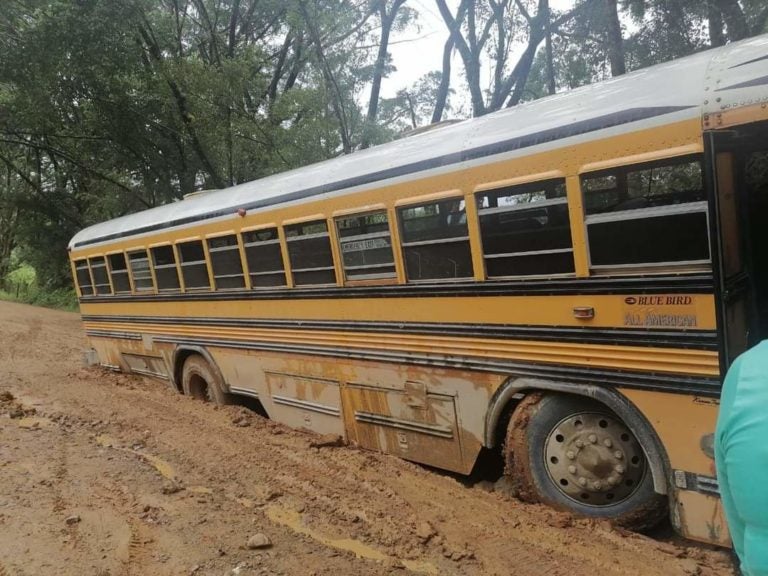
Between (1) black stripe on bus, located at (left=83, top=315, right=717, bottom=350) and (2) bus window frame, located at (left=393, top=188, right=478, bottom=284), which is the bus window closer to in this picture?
(1) black stripe on bus, located at (left=83, top=315, right=717, bottom=350)

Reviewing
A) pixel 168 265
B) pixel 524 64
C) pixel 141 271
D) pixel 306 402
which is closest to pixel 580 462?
pixel 306 402

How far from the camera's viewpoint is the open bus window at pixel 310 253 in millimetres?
5207

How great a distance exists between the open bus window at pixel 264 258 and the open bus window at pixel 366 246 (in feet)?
3.04

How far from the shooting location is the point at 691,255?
3.09 m

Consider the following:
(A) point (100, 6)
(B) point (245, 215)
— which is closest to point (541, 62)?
(A) point (100, 6)

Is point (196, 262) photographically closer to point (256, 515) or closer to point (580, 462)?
point (256, 515)

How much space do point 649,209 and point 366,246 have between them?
2305mm

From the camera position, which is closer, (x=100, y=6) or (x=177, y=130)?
(x=100, y=6)

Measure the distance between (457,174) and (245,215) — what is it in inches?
107

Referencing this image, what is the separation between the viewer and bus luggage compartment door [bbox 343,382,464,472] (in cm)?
443

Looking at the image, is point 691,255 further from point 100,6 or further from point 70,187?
point 70,187

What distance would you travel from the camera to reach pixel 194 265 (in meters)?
6.96

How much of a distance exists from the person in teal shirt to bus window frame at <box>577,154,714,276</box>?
2.29 meters

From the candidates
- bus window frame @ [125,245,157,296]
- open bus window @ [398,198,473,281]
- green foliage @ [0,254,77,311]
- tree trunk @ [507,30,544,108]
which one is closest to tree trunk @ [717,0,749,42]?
tree trunk @ [507,30,544,108]
